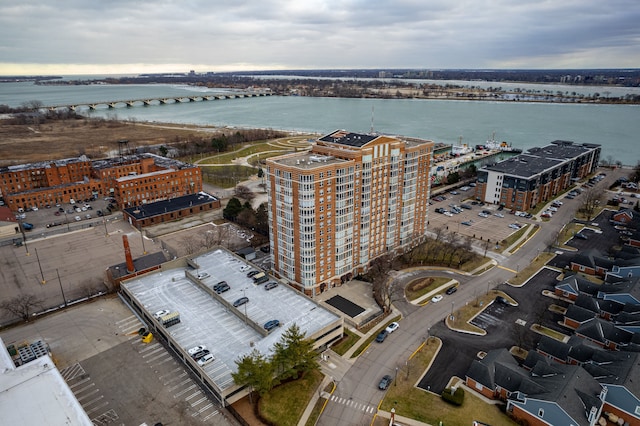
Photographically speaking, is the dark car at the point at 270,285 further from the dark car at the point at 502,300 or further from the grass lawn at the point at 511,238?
the grass lawn at the point at 511,238

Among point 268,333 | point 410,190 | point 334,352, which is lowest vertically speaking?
point 334,352

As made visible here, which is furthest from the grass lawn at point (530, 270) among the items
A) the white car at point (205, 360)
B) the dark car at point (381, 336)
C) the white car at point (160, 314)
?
the white car at point (160, 314)

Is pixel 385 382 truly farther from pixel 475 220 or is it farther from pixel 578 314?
pixel 475 220

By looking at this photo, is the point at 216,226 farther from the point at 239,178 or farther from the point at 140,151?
the point at 140,151

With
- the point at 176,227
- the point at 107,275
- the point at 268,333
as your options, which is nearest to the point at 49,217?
the point at 176,227

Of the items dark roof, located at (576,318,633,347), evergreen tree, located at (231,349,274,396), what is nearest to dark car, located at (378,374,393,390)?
evergreen tree, located at (231,349,274,396)

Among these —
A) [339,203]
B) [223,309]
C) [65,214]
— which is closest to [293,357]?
[223,309]
